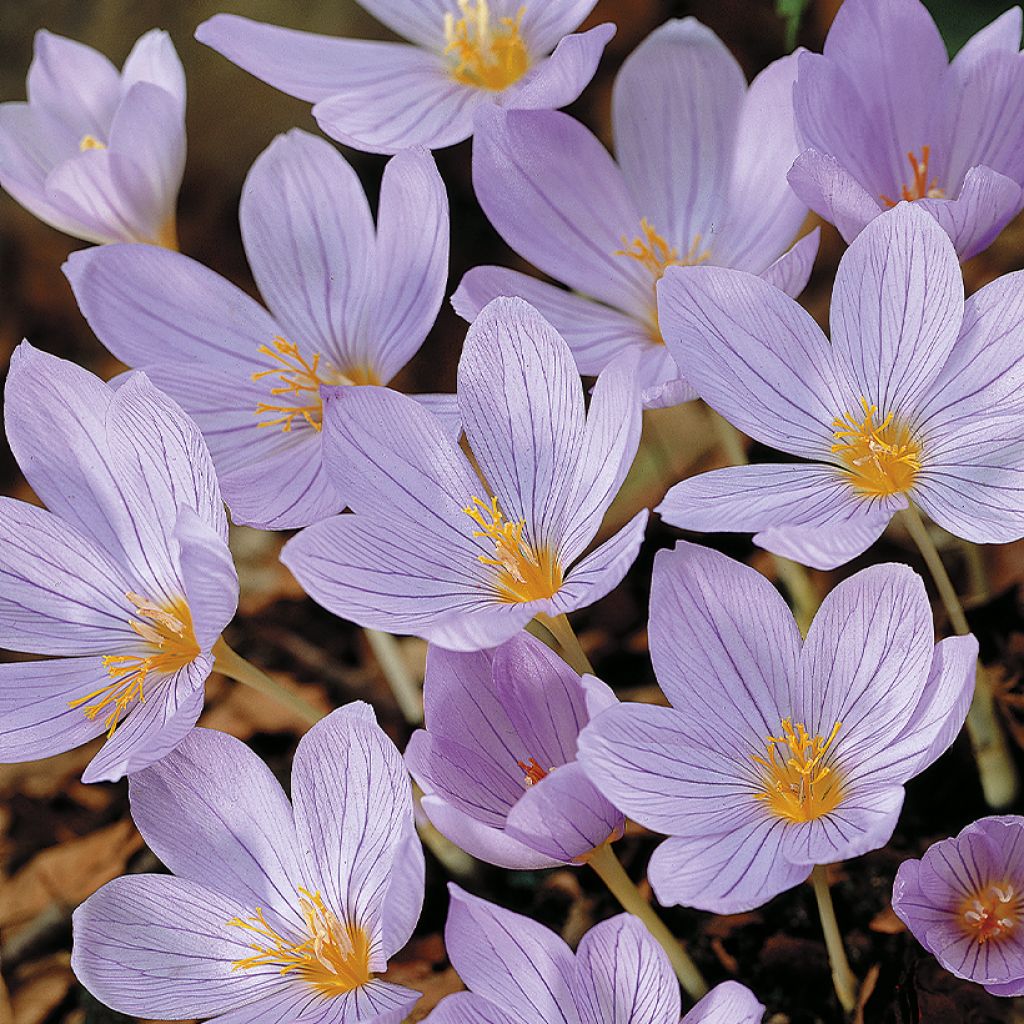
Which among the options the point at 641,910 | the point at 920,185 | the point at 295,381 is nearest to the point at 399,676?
the point at 295,381

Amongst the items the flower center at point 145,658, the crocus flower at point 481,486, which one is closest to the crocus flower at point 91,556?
the flower center at point 145,658

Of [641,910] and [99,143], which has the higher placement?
[99,143]

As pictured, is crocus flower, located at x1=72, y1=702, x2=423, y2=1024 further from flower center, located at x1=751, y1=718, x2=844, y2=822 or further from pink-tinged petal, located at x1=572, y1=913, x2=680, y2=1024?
flower center, located at x1=751, y1=718, x2=844, y2=822

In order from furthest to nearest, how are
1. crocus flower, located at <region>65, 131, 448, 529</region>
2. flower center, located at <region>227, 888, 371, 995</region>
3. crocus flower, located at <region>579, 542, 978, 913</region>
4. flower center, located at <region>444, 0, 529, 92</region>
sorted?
1. flower center, located at <region>444, 0, 529, 92</region>
2. crocus flower, located at <region>65, 131, 448, 529</region>
3. flower center, located at <region>227, 888, 371, 995</region>
4. crocus flower, located at <region>579, 542, 978, 913</region>

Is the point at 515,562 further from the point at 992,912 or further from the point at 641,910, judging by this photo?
the point at 992,912

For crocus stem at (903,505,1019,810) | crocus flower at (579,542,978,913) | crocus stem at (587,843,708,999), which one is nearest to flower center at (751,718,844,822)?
crocus flower at (579,542,978,913)

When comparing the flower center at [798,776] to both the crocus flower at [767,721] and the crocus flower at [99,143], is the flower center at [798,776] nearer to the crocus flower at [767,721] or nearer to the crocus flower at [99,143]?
the crocus flower at [767,721]

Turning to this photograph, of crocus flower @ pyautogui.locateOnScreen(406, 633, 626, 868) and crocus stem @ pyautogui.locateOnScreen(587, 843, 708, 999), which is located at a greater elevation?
crocus flower @ pyautogui.locateOnScreen(406, 633, 626, 868)
